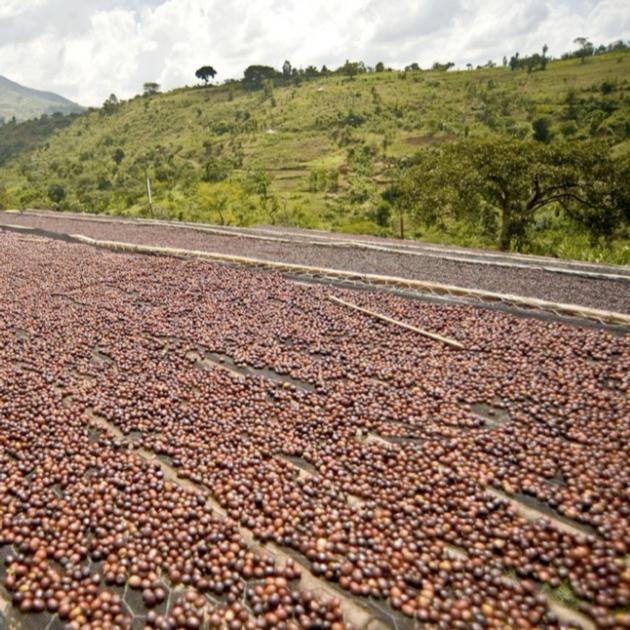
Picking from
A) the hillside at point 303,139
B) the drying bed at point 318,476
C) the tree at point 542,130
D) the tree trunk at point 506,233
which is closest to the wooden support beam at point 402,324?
the drying bed at point 318,476

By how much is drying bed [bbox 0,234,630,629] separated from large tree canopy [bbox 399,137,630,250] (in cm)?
1153

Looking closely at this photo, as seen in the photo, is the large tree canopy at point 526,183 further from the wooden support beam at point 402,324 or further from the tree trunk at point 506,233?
the wooden support beam at point 402,324

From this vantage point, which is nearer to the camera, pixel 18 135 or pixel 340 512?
pixel 340 512

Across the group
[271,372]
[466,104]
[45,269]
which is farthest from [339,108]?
[271,372]

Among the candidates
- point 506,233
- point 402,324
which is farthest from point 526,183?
point 402,324

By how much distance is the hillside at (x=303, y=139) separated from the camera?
3133 centimetres

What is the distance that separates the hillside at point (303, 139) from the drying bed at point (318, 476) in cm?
1305

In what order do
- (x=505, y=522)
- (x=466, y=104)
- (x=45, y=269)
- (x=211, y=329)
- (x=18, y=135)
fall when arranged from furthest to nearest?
(x=18, y=135) → (x=466, y=104) → (x=45, y=269) → (x=211, y=329) → (x=505, y=522)

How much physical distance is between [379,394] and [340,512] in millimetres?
1787

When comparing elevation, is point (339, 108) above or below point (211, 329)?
above

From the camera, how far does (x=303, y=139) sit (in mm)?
58781

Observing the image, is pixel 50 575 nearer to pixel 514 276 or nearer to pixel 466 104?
pixel 514 276

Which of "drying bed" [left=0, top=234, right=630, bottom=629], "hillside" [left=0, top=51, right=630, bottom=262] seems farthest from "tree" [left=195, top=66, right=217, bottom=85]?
"drying bed" [left=0, top=234, right=630, bottom=629]

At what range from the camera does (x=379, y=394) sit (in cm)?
495
